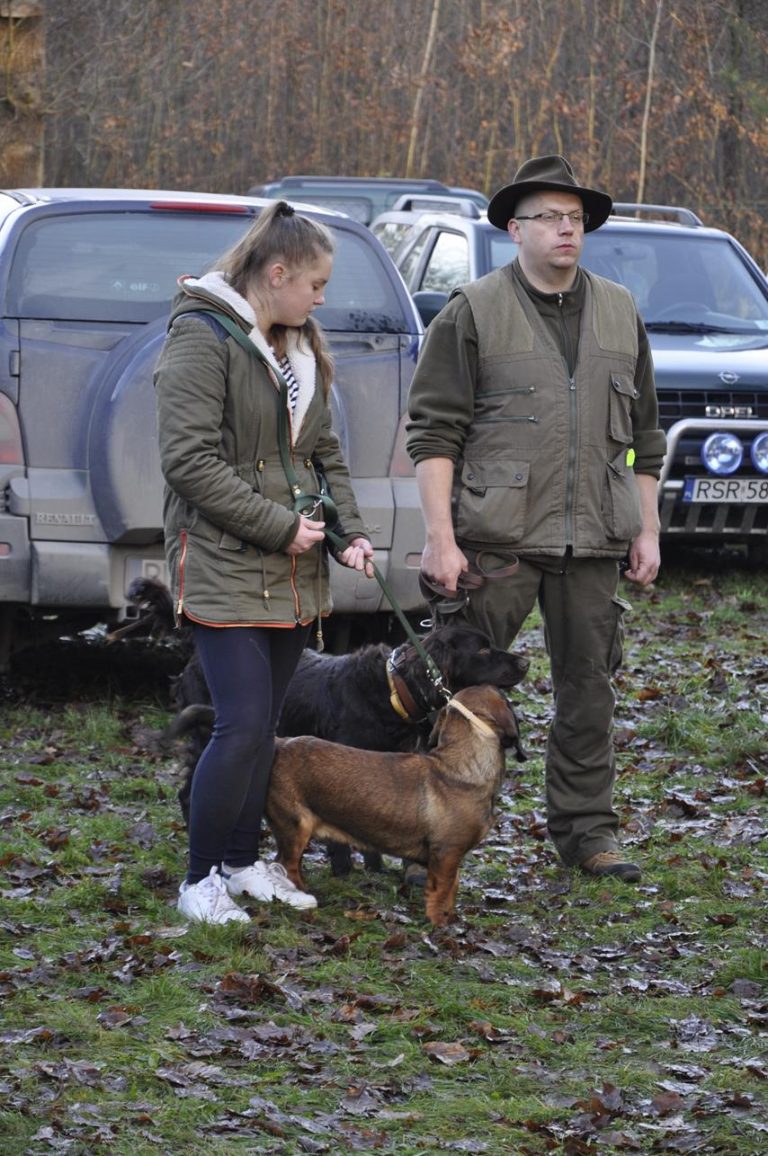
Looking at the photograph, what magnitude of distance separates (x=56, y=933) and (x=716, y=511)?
6578 millimetres

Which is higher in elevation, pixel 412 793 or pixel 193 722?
pixel 193 722

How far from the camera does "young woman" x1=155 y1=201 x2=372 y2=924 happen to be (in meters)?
4.64

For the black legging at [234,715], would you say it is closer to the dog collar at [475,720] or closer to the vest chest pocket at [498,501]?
the dog collar at [475,720]

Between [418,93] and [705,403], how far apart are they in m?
20.7

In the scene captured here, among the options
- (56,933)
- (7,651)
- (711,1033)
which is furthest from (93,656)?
(711,1033)

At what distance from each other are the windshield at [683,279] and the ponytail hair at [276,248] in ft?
22.5

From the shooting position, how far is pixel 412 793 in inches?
209

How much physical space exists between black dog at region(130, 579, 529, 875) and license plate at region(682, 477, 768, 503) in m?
4.91

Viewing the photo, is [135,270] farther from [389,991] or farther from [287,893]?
[389,991]

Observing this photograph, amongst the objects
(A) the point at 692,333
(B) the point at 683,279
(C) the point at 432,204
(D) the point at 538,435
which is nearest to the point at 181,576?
(D) the point at 538,435

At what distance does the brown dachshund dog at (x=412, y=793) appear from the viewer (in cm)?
528

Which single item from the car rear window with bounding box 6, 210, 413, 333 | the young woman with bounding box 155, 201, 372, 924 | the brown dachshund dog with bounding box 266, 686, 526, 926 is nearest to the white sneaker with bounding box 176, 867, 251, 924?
the young woman with bounding box 155, 201, 372, 924

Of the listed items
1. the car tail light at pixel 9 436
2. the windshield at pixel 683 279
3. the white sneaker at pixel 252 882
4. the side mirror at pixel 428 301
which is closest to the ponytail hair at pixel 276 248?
the white sneaker at pixel 252 882

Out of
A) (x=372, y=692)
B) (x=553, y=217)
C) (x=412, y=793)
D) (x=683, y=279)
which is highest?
(x=553, y=217)
